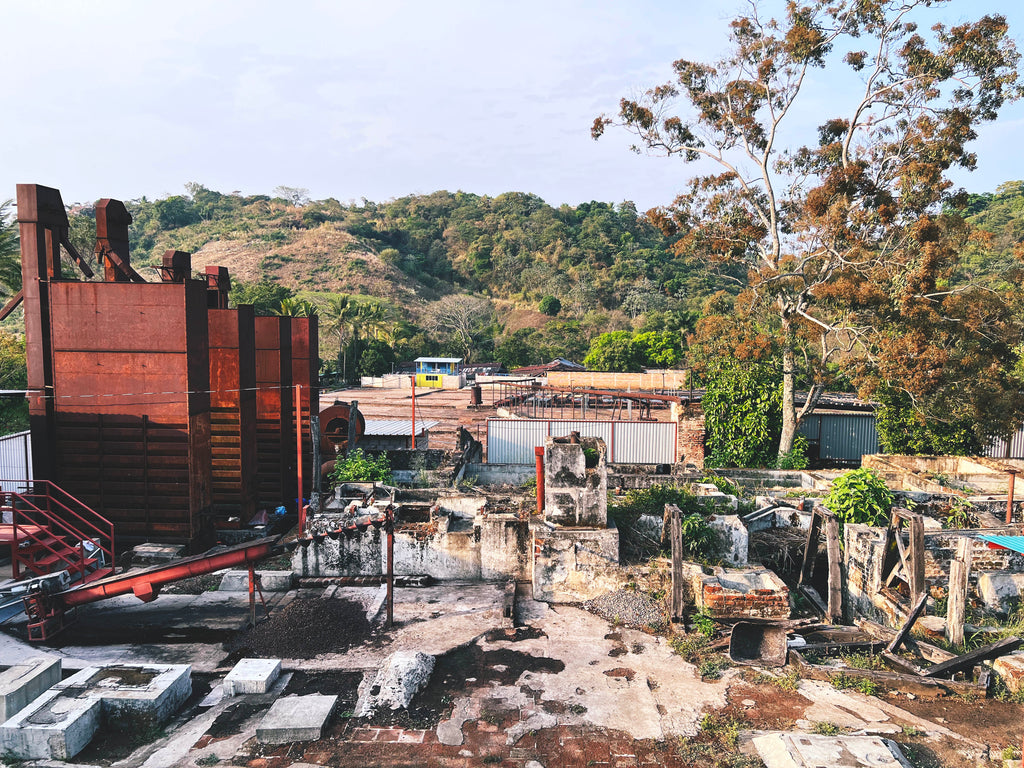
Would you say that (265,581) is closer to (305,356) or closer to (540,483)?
(540,483)

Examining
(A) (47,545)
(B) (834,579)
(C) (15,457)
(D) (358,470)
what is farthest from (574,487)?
(C) (15,457)

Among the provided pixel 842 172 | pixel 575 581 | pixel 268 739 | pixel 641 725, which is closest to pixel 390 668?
pixel 268 739

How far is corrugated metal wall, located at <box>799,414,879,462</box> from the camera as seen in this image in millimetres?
19703

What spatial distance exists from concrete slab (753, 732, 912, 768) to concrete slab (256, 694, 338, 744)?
3839 mm

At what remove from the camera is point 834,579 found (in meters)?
8.55

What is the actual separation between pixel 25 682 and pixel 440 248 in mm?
81449

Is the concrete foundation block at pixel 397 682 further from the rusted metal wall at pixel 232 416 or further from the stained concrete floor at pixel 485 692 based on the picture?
the rusted metal wall at pixel 232 416

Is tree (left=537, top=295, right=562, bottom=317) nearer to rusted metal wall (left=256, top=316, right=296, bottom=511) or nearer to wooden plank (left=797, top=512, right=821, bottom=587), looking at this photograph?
rusted metal wall (left=256, top=316, right=296, bottom=511)

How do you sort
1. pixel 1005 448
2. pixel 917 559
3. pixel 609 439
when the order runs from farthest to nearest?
1. pixel 1005 448
2. pixel 609 439
3. pixel 917 559

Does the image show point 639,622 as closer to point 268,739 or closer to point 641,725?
point 641,725

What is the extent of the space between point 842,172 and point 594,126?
24.0 feet

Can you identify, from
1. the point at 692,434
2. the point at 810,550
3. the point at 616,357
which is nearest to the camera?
the point at 810,550

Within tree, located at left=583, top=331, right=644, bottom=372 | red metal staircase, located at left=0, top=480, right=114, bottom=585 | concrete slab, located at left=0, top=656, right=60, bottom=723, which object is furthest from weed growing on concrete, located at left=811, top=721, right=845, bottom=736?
tree, located at left=583, top=331, right=644, bottom=372

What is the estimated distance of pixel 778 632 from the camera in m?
7.44
